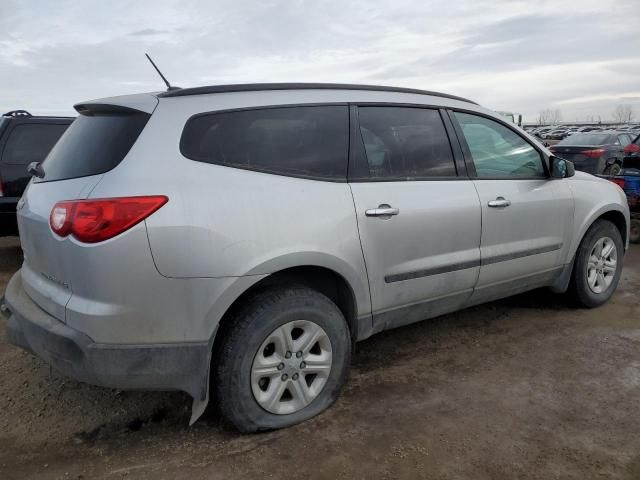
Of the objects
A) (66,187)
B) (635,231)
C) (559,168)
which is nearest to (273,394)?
(66,187)

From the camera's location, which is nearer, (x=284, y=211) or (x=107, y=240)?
(x=107, y=240)

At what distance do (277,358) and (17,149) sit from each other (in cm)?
492

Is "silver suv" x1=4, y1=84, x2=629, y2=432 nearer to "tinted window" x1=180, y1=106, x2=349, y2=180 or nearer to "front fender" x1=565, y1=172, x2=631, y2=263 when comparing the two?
"tinted window" x1=180, y1=106, x2=349, y2=180

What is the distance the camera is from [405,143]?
10.9ft

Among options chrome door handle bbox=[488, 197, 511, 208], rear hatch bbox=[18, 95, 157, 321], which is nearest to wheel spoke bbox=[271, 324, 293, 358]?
rear hatch bbox=[18, 95, 157, 321]

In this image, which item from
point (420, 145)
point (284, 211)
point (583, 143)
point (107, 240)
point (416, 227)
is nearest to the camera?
point (107, 240)

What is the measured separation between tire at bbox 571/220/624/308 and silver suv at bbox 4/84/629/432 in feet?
3.85

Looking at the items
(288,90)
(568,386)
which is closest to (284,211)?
(288,90)

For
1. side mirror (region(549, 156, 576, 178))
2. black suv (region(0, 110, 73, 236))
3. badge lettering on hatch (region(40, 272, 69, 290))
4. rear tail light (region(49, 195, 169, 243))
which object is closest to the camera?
rear tail light (region(49, 195, 169, 243))

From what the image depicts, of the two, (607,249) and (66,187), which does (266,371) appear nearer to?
(66,187)

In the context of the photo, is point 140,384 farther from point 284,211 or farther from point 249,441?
point 284,211

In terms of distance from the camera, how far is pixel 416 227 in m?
3.14

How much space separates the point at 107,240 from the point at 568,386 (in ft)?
8.95

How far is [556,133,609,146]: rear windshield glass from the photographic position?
13548 mm
